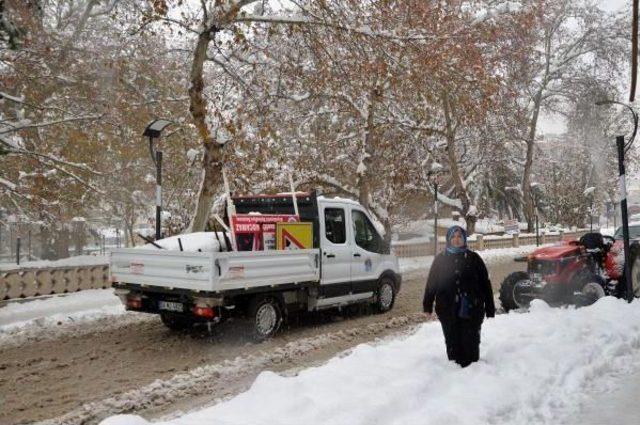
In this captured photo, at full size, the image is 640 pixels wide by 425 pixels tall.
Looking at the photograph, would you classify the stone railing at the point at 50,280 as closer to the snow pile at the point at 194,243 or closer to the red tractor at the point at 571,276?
the snow pile at the point at 194,243

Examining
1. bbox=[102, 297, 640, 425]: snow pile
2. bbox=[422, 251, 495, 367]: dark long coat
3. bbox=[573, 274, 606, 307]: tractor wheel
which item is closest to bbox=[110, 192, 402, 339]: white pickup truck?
bbox=[102, 297, 640, 425]: snow pile

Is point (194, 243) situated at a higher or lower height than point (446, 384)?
higher

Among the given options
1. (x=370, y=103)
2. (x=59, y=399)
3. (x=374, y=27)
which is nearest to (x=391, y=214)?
(x=370, y=103)

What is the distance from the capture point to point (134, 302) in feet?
28.6

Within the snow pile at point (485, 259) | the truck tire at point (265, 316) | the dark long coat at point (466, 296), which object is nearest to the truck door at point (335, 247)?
the truck tire at point (265, 316)

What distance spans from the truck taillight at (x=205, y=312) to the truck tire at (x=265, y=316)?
2.18 feet

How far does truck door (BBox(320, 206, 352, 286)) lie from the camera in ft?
32.3

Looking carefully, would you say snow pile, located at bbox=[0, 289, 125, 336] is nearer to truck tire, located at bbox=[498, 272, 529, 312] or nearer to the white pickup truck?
the white pickup truck

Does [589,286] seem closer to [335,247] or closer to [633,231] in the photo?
[633,231]

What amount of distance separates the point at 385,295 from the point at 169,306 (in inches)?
185

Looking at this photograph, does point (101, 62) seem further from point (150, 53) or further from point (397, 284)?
point (397, 284)

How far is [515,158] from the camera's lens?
43.1m

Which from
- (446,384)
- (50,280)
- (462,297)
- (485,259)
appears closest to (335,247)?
(462,297)

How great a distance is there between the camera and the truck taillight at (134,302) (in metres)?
8.69
